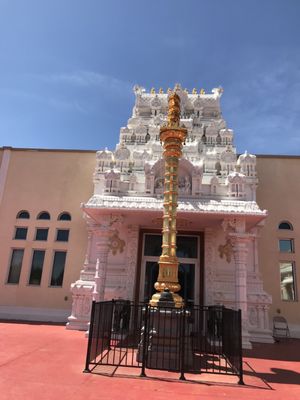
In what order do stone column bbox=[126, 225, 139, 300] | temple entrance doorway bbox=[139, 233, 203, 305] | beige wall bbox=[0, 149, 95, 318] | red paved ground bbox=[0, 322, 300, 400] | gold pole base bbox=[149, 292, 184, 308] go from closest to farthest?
red paved ground bbox=[0, 322, 300, 400] < gold pole base bbox=[149, 292, 184, 308] < stone column bbox=[126, 225, 139, 300] < temple entrance doorway bbox=[139, 233, 203, 305] < beige wall bbox=[0, 149, 95, 318]

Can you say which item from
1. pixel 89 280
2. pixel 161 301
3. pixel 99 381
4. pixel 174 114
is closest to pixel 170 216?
pixel 161 301

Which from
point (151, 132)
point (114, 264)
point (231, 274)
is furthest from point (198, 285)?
point (151, 132)

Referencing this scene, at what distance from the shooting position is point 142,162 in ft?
45.0

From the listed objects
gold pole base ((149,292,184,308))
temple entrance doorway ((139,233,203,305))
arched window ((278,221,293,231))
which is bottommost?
gold pole base ((149,292,184,308))

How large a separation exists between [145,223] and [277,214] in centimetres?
585

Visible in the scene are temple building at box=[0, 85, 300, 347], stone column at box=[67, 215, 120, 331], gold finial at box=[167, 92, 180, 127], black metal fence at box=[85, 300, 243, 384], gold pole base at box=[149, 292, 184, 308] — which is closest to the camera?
black metal fence at box=[85, 300, 243, 384]

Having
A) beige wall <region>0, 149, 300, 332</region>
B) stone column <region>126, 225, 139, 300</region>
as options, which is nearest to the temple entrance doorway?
stone column <region>126, 225, 139, 300</region>

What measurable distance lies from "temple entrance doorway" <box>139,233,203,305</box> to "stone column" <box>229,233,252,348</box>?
8.27ft

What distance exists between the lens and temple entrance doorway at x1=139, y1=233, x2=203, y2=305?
1248 cm

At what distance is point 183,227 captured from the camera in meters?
12.5

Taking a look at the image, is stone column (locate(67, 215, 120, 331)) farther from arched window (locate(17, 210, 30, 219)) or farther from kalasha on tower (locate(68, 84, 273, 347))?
arched window (locate(17, 210, 30, 219))

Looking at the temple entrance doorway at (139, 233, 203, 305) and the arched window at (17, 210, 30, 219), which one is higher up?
the arched window at (17, 210, 30, 219)

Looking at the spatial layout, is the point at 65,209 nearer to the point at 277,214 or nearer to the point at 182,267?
the point at 182,267

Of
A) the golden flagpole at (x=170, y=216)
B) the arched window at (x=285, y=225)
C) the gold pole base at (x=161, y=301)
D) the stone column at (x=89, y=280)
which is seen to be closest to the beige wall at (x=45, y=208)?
the stone column at (x=89, y=280)
